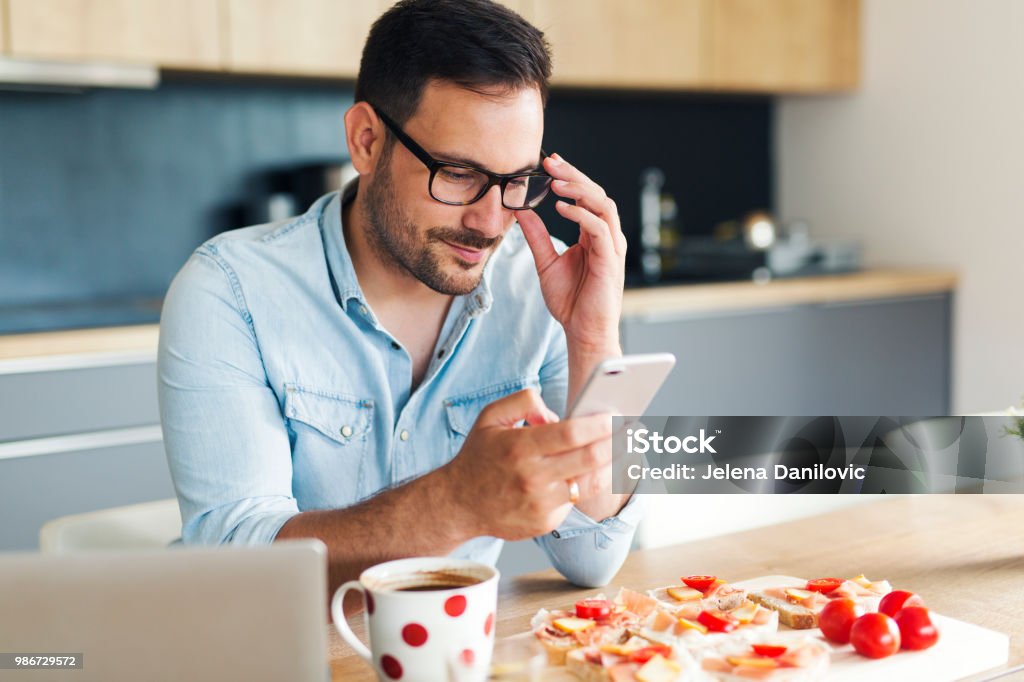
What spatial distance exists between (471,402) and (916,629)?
27.5 inches

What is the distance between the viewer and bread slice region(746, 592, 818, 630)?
97 centimetres

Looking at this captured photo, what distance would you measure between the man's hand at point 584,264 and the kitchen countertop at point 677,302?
A: 1.21 m

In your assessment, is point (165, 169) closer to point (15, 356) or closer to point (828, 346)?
point (15, 356)

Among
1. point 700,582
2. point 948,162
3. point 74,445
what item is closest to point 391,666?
point 700,582

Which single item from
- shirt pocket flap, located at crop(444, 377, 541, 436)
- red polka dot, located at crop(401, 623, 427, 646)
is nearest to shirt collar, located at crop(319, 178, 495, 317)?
shirt pocket flap, located at crop(444, 377, 541, 436)

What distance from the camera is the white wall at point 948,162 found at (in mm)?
3150

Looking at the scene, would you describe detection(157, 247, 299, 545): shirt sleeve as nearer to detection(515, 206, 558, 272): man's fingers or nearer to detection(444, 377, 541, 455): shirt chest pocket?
detection(444, 377, 541, 455): shirt chest pocket

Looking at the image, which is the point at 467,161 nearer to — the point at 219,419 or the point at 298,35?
the point at 219,419

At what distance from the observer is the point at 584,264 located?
57.0 inches

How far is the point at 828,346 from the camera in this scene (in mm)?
3254

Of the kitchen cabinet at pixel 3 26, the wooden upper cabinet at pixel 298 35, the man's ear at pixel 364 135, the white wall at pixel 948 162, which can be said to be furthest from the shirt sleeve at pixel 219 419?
the white wall at pixel 948 162

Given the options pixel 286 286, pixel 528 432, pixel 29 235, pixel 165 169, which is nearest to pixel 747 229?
pixel 165 169

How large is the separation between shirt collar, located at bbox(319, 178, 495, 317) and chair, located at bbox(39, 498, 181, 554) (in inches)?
13.5

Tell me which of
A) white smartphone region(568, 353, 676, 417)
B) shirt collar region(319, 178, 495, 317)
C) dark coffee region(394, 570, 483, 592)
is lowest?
dark coffee region(394, 570, 483, 592)
